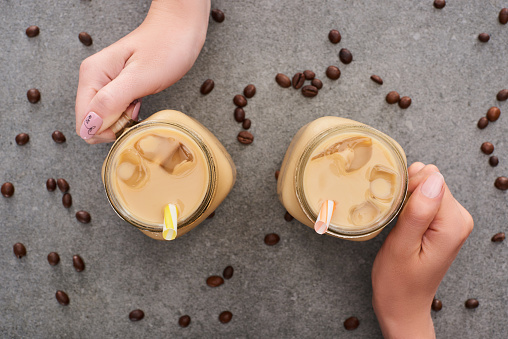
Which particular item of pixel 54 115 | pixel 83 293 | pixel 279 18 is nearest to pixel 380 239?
pixel 279 18

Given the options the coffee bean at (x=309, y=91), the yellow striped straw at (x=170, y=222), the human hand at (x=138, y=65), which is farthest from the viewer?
the coffee bean at (x=309, y=91)

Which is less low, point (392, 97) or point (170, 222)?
point (392, 97)

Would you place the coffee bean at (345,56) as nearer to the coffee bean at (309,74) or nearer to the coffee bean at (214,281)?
the coffee bean at (309,74)

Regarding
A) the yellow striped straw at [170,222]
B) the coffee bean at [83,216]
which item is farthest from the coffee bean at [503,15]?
the coffee bean at [83,216]

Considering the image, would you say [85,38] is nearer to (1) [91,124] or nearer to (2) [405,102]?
(1) [91,124]

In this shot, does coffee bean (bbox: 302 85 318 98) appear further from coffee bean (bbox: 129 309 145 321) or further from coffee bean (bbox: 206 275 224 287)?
coffee bean (bbox: 129 309 145 321)

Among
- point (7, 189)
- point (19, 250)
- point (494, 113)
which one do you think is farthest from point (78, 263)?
point (494, 113)
